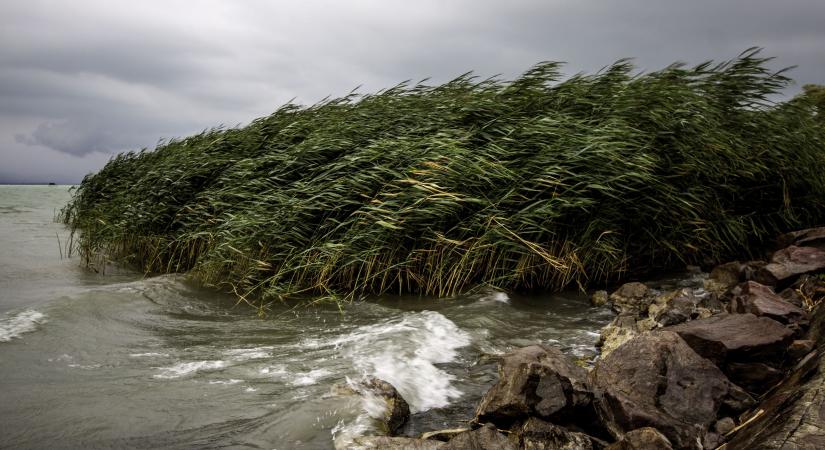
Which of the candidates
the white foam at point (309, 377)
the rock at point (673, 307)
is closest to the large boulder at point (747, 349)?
the rock at point (673, 307)

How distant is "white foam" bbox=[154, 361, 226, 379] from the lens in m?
4.18

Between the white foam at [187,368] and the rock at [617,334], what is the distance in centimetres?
340

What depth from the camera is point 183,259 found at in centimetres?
899

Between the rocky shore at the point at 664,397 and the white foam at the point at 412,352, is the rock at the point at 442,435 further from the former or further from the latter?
the white foam at the point at 412,352

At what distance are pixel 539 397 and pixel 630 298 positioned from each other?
410cm

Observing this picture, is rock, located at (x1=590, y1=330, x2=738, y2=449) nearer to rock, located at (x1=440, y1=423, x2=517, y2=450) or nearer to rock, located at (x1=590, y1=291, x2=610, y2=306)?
rock, located at (x1=440, y1=423, x2=517, y2=450)

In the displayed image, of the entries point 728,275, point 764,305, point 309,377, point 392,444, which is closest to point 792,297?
point 764,305

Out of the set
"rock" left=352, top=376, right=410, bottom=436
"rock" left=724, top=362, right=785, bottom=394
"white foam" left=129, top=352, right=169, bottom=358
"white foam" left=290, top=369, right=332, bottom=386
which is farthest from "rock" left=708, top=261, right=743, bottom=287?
"white foam" left=129, top=352, right=169, bottom=358

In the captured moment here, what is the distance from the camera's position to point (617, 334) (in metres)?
4.85

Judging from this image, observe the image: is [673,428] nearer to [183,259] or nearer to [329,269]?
[329,269]

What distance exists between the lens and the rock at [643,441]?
2498mm

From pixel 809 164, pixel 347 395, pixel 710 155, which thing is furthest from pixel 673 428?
pixel 809 164

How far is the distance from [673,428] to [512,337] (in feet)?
8.65

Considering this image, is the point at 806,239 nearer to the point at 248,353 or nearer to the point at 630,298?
the point at 630,298
